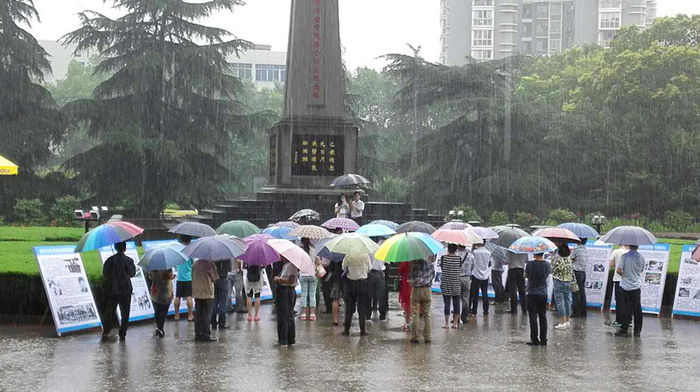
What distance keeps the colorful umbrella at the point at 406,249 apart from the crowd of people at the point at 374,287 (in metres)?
0.23

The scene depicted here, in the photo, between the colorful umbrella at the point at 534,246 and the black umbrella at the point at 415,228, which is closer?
the colorful umbrella at the point at 534,246

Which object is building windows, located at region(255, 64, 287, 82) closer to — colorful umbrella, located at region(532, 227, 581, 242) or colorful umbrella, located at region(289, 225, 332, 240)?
colorful umbrella, located at region(289, 225, 332, 240)

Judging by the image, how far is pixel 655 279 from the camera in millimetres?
16656

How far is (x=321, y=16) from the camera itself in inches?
1033

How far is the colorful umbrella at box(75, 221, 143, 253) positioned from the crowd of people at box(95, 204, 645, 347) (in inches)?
8.8

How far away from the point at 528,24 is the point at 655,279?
103m

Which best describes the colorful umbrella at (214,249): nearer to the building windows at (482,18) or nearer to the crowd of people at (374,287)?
the crowd of people at (374,287)

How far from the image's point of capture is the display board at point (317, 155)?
86.8ft

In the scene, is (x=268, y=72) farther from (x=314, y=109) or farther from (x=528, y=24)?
(x=314, y=109)

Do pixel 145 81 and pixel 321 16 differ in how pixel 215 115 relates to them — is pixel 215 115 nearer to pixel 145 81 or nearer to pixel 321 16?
pixel 145 81

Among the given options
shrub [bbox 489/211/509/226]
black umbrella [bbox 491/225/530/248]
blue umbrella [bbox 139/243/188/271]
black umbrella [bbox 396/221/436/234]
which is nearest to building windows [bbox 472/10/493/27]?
shrub [bbox 489/211/509/226]

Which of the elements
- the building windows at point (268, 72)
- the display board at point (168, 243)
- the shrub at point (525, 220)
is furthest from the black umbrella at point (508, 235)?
the building windows at point (268, 72)

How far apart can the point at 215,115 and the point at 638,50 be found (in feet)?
66.2

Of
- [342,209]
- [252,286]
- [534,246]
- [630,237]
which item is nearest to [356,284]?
[252,286]
